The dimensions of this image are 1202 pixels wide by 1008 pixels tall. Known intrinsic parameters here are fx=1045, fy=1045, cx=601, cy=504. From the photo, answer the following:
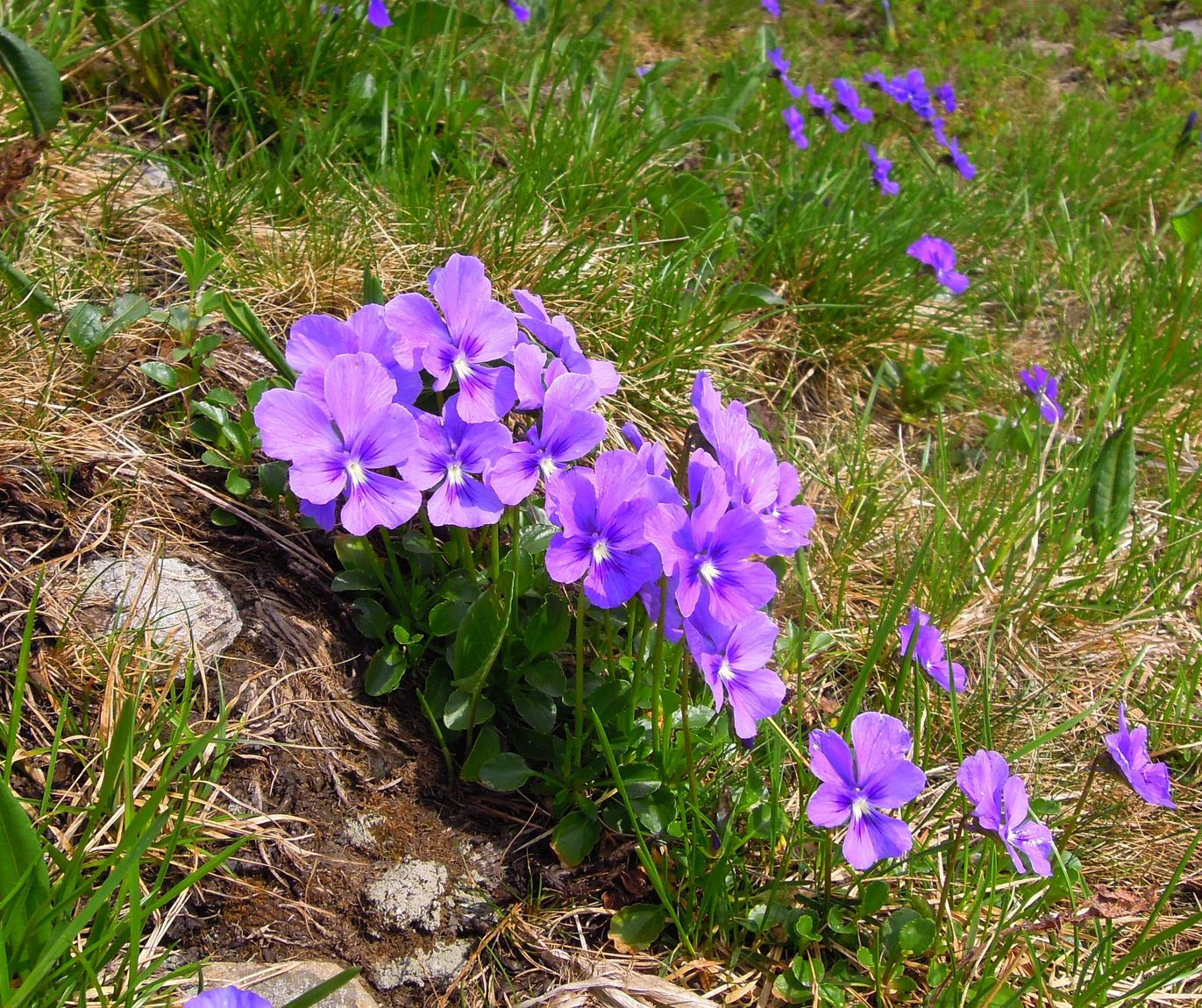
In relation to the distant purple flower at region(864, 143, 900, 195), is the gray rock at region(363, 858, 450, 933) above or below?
below

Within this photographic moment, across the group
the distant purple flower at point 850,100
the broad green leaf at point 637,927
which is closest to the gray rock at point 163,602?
the broad green leaf at point 637,927

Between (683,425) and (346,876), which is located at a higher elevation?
(683,425)

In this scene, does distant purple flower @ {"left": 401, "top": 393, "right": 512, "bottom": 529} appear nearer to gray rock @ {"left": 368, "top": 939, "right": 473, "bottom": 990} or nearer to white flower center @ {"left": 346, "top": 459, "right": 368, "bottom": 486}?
white flower center @ {"left": 346, "top": 459, "right": 368, "bottom": 486}

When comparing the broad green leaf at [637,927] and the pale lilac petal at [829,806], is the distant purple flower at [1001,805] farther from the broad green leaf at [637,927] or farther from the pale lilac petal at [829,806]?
the broad green leaf at [637,927]

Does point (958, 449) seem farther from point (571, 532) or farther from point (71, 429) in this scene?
point (71, 429)

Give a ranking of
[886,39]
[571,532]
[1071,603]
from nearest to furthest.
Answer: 1. [571,532]
2. [1071,603]
3. [886,39]

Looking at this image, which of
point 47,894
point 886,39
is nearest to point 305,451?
point 47,894

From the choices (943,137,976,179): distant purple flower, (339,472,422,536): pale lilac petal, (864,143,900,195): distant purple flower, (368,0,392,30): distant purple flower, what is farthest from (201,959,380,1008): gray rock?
(943,137,976,179): distant purple flower

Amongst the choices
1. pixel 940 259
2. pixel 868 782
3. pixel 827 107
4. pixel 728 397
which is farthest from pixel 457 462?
pixel 827 107
